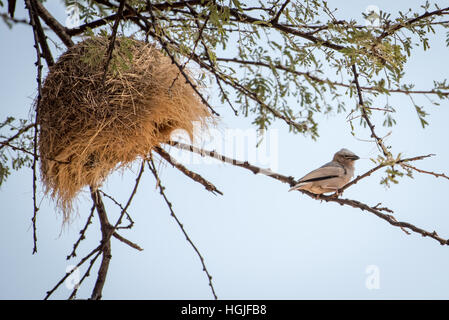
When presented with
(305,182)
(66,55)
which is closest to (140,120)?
(66,55)

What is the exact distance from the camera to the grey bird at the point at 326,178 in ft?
7.20

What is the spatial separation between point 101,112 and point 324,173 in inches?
40.8

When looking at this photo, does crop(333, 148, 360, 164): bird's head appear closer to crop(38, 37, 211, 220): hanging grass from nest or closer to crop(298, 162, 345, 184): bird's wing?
crop(298, 162, 345, 184): bird's wing

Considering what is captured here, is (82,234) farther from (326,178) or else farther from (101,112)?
(326,178)

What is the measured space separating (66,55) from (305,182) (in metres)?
1.19

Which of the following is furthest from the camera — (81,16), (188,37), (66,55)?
(81,16)

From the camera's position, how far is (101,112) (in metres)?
2.03

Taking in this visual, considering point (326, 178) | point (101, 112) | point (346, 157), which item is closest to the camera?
point (101, 112)

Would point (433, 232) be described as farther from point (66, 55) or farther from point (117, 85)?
point (66, 55)

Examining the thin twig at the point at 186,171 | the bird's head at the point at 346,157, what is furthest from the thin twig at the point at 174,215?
the bird's head at the point at 346,157

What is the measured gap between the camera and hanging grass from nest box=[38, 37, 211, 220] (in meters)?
2.04

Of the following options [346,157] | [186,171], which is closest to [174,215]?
[186,171]

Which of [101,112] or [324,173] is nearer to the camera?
[101,112]
